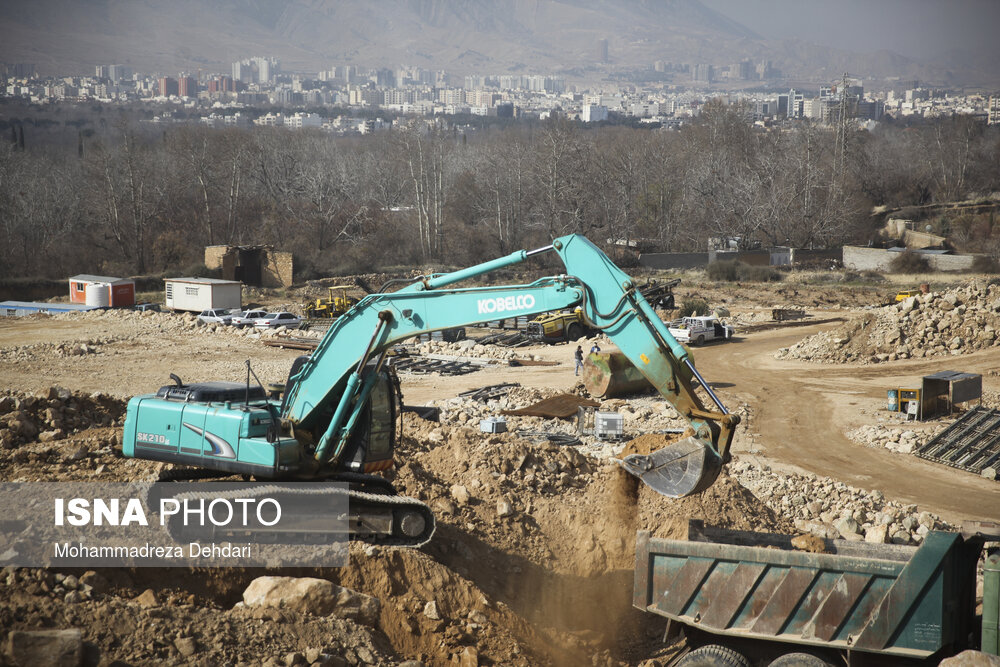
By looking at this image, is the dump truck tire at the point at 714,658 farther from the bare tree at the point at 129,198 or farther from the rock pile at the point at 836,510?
the bare tree at the point at 129,198

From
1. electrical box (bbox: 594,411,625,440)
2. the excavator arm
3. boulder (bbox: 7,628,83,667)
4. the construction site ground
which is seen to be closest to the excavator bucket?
the excavator arm

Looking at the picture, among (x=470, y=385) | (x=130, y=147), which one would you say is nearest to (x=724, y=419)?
(x=470, y=385)

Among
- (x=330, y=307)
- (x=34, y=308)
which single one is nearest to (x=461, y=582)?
(x=330, y=307)

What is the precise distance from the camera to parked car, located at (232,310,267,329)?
1447 inches

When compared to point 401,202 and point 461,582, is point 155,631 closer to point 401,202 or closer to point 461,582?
point 461,582

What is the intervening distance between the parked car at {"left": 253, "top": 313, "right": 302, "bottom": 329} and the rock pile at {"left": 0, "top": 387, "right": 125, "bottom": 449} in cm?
1994

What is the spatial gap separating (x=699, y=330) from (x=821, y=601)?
26420 mm

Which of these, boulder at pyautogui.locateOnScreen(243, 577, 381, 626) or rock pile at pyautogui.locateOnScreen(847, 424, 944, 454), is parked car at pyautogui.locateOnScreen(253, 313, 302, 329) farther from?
boulder at pyautogui.locateOnScreen(243, 577, 381, 626)

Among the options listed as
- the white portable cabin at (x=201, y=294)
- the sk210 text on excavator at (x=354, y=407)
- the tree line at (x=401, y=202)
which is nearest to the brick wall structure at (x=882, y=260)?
the tree line at (x=401, y=202)

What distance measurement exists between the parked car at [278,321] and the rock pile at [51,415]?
19.9 m

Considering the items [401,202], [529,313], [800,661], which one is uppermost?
[401,202]

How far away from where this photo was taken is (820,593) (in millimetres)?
8258

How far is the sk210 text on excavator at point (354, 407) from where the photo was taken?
32.0 feet

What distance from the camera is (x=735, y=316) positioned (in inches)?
1567
